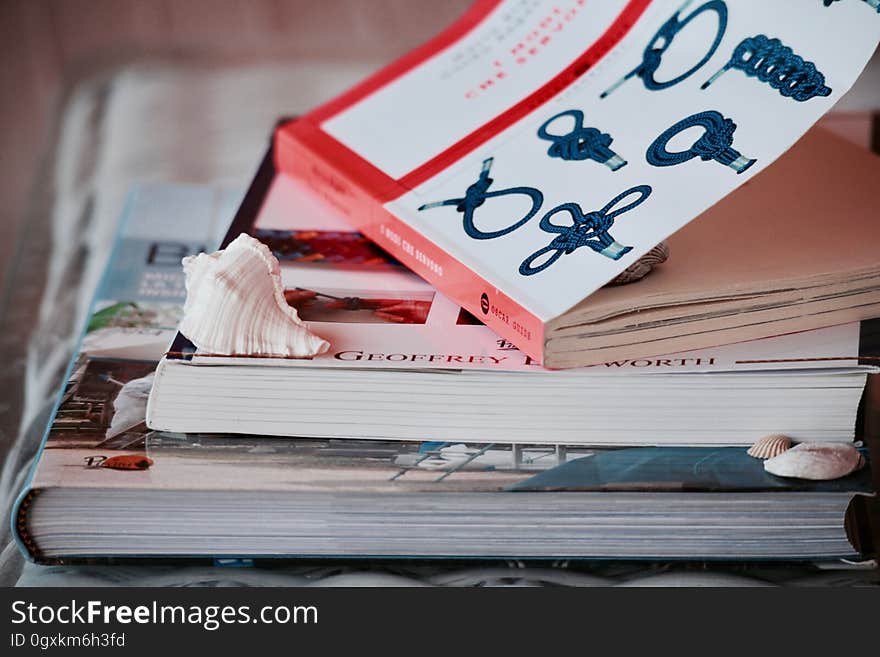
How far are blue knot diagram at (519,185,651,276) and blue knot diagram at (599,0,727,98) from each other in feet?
0.33

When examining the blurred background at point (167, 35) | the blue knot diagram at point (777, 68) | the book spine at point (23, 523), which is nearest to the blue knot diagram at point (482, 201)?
the blue knot diagram at point (777, 68)

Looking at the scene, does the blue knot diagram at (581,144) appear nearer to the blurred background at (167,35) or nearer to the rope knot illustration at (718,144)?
the rope knot illustration at (718,144)

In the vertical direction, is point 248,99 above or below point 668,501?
above

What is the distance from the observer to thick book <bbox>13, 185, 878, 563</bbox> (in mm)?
538

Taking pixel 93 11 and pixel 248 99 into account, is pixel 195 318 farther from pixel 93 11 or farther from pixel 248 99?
pixel 93 11

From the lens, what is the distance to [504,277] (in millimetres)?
578

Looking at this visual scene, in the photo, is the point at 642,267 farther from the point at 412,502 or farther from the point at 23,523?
the point at 23,523

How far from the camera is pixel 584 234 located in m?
0.58

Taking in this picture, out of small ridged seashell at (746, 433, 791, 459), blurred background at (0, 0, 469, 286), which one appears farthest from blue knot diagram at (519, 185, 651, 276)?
blurred background at (0, 0, 469, 286)

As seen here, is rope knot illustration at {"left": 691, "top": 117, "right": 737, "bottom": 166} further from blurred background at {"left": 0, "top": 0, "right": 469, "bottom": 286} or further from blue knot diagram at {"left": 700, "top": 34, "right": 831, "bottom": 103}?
blurred background at {"left": 0, "top": 0, "right": 469, "bottom": 286}

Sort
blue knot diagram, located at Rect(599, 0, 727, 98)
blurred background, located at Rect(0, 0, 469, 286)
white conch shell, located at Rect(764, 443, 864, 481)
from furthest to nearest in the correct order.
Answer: blurred background, located at Rect(0, 0, 469, 286)
blue knot diagram, located at Rect(599, 0, 727, 98)
white conch shell, located at Rect(764, 443, 864, 481)

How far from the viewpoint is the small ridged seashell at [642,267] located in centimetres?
57

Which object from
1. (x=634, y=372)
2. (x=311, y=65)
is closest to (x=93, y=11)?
(x=311, y=65)

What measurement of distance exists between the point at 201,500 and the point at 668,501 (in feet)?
0.68
